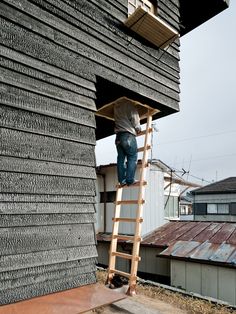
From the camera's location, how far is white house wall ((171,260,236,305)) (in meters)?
9.38

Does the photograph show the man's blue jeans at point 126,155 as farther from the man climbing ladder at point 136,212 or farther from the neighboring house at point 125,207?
the neighboring house at point 125,207

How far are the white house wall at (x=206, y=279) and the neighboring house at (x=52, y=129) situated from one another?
7.27 metres

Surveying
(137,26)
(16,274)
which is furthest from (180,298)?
(137,26)

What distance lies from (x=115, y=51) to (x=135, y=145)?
162 centimetres

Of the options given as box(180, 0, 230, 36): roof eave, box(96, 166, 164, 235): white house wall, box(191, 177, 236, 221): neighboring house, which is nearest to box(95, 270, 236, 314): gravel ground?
box(180, 0, 230, 36): roof eave

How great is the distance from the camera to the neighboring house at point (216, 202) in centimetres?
2406

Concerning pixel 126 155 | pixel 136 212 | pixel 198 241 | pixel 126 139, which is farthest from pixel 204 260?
pixel 126 139

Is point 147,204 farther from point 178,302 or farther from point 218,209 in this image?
point 218,209

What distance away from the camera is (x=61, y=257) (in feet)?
11.1

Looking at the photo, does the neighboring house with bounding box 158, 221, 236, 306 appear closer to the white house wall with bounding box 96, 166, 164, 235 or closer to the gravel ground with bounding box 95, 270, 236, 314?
the white house wall with bounding box 96, 166, 164, 235

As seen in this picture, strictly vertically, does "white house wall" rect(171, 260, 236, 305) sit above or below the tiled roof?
below

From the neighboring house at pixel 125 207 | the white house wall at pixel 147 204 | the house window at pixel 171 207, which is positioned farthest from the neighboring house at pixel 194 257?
the house window at pixel 171 207

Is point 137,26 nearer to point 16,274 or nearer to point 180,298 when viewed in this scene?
point 16,274

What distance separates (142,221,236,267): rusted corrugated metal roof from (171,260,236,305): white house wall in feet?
1.03
